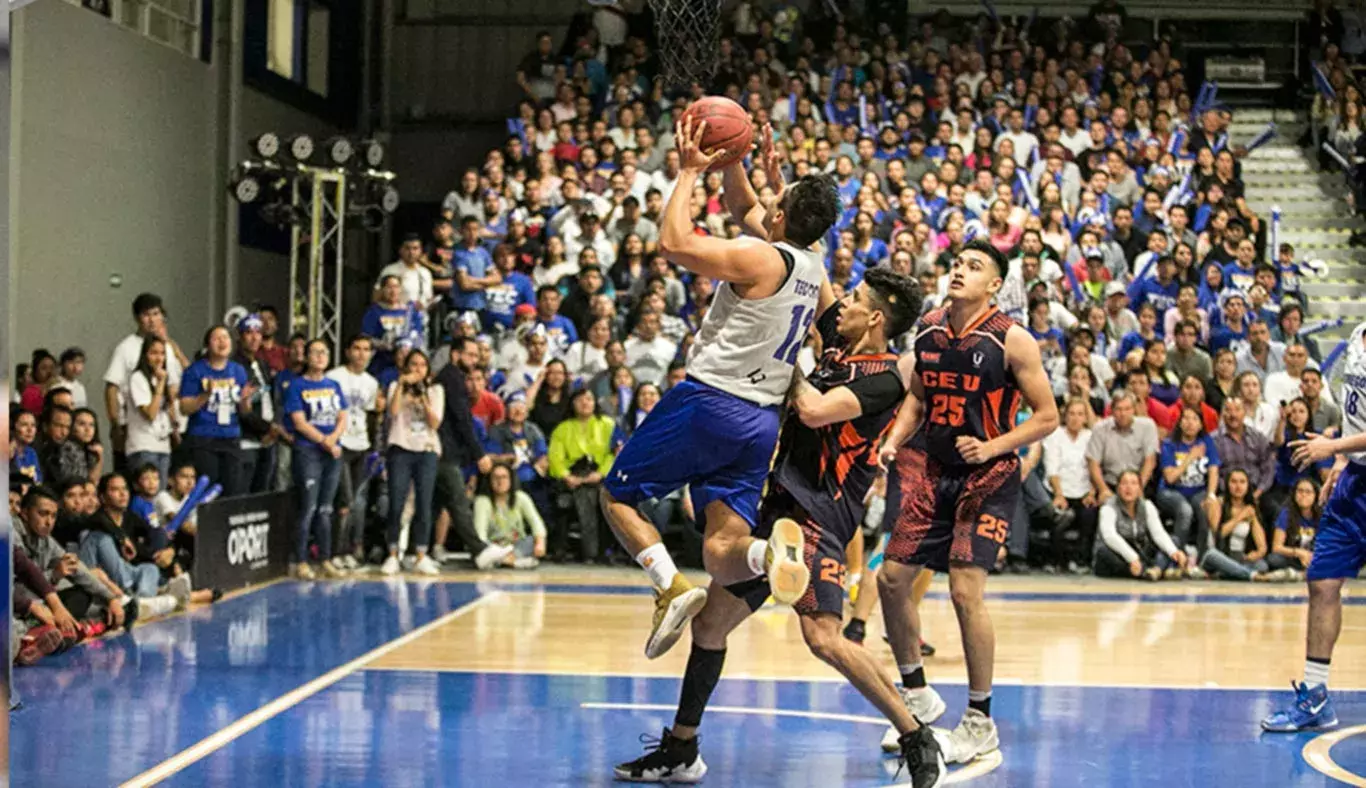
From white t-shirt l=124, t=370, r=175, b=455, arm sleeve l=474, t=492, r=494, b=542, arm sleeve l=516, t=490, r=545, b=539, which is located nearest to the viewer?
white t-shirt l=124, t=370, r=175, b=455

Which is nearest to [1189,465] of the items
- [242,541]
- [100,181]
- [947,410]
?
[242,541]

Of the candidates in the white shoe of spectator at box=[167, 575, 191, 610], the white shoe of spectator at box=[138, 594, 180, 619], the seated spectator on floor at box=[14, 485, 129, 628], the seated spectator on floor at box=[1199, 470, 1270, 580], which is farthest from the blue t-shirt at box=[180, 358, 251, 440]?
the seated spectator on floor at box=[1199, 470, 1270, 580]

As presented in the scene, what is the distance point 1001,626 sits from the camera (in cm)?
1127

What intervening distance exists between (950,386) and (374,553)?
27.2 feet

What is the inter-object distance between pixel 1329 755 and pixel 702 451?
3.04 m

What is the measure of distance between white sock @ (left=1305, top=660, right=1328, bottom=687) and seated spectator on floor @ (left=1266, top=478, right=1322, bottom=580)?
22.3ft

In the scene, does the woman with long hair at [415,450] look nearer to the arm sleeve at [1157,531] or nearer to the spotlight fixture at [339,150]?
the spotlight fixture at [339,150]

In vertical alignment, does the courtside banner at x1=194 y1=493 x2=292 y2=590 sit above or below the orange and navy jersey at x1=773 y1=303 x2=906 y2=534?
below

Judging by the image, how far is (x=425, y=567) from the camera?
1402 cm

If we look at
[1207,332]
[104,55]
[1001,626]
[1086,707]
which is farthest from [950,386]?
[104,55]

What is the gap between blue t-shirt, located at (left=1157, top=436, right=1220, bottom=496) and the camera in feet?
48.0

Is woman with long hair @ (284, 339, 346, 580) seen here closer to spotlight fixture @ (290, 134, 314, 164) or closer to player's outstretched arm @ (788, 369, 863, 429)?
spotlight fixture @ (290, 134, 314, 164)

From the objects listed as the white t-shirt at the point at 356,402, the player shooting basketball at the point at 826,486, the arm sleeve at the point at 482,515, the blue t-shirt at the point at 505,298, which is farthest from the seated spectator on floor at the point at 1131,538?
the player shooting basketball at the point at 826,486

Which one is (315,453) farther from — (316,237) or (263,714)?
(263,714)
